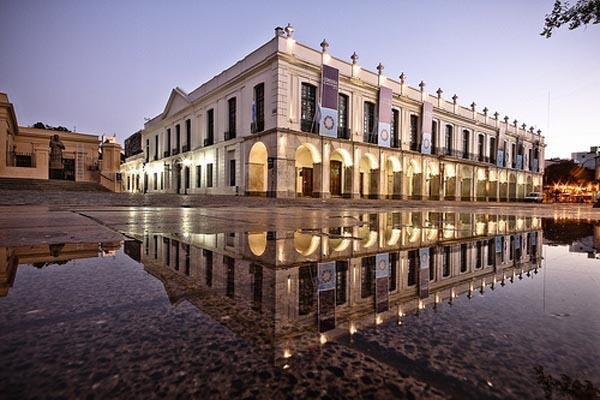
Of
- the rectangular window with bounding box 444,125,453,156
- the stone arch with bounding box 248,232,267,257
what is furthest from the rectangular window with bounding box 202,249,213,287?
the rectangular window with bounding box 444,125,453,156

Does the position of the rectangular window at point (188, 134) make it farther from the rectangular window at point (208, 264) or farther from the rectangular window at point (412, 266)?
the rectangular window at point (412, 266)

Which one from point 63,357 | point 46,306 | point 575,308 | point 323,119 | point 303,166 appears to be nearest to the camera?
point 63,357

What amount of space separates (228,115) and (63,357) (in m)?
24.5

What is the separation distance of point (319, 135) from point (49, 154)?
2033 cm

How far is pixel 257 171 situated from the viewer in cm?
2062

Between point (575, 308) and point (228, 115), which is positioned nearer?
point (575, 308)

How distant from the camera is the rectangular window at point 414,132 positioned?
26.5 meters

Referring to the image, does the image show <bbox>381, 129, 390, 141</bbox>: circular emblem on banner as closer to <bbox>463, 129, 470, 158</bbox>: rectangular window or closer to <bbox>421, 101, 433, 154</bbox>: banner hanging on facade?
<bbox>421, 101, 433, 154</bbox>: banner hanging on facade

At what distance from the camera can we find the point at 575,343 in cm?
82

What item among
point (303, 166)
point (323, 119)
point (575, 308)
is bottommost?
point (575, 308)

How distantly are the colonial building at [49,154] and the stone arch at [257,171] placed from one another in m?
12.4

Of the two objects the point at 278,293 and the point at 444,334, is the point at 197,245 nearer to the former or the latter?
the point at 278,293

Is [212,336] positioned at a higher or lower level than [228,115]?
lower

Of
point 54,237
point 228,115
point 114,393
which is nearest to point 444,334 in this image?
point 114,393
